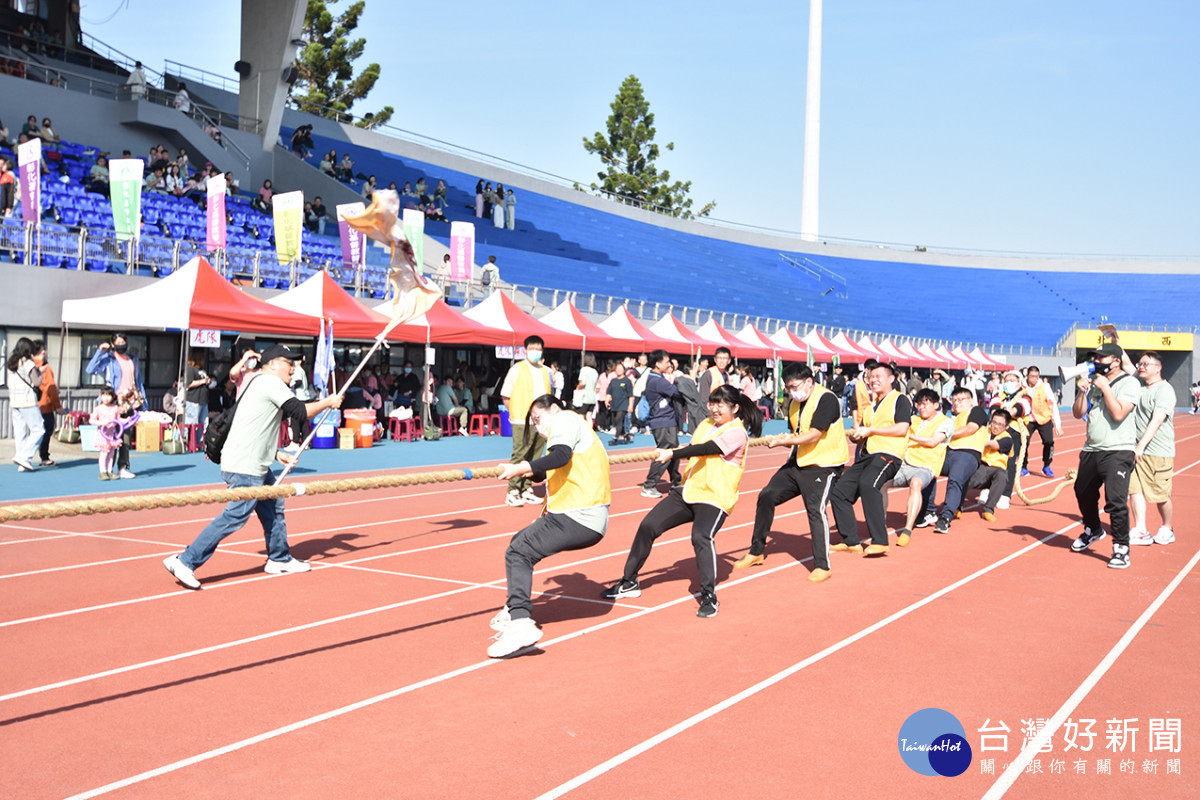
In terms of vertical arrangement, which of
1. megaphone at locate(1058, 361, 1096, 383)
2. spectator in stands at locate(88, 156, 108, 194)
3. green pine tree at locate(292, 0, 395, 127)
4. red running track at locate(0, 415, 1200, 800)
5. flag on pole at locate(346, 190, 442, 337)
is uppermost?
green pine tree at locate(292, 0, 395, 127)

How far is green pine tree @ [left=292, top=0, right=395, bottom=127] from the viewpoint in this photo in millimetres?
52062

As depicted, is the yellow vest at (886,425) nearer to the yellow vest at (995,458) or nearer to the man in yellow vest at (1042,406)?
the yellow vest at (995,458)

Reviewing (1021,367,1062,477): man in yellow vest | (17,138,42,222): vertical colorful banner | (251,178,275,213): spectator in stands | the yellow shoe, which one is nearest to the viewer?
the yellow shoe

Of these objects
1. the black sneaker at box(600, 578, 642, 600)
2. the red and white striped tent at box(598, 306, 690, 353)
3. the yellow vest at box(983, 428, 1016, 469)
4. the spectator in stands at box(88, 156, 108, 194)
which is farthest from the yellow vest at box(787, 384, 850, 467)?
the spectator in stands at box(88, 156, 108, 194)

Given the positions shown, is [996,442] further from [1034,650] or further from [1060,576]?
[1034,650]

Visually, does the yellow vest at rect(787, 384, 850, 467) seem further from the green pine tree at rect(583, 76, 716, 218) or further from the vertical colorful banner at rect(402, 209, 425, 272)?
the green pine tree at rect(583, 76, 716, 218)

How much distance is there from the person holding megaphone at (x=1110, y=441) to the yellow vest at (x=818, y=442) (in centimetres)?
225

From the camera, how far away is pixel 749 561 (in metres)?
9.05

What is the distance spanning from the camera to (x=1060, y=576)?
8930 millimetres

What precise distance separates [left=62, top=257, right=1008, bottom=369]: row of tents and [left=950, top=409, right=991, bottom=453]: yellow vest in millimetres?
7749

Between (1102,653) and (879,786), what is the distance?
2.89 metres

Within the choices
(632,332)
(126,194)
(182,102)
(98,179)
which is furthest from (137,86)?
(632,332)

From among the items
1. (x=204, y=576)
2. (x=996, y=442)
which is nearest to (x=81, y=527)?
(x=204, y=576)

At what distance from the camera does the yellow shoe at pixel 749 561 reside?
8.97 m
